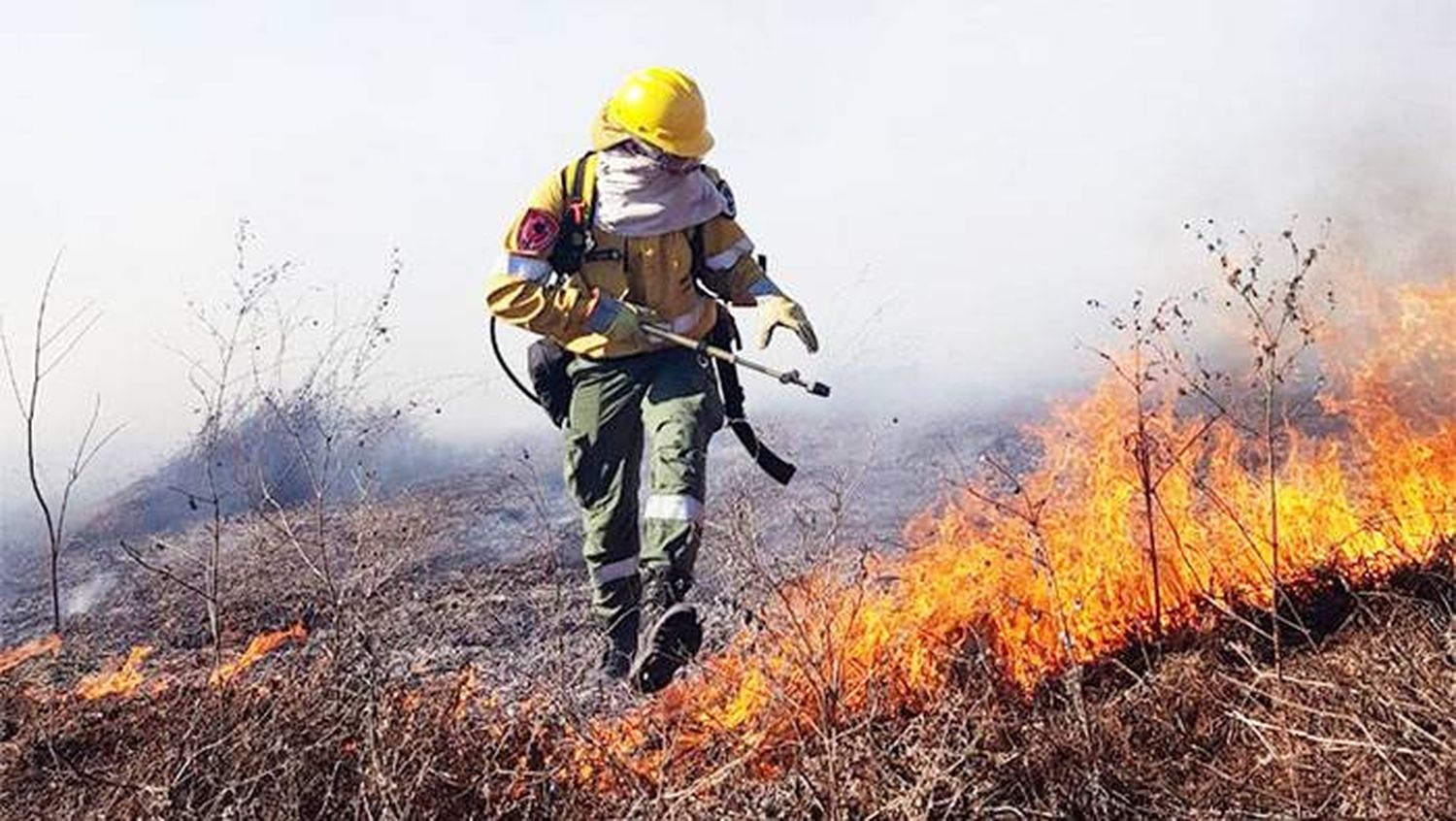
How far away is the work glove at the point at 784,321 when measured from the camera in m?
4.78

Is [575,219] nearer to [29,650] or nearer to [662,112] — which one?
[662,112]

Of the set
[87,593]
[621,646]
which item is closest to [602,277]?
[621,646]

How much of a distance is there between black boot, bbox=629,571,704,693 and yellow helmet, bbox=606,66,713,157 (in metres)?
1.65

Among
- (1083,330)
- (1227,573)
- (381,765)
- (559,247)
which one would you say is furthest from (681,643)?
(1083,330)

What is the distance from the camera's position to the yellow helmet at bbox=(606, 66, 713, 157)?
4.48 meters

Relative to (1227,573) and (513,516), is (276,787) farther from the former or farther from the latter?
(513,516)

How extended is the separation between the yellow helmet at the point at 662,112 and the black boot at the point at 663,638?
5.42 ft

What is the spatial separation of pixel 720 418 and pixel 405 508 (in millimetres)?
4441

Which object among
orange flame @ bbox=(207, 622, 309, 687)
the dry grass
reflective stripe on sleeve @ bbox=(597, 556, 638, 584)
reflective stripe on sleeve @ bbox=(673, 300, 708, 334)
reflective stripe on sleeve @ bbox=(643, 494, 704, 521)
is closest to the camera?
the dry grass

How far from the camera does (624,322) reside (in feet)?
14.9

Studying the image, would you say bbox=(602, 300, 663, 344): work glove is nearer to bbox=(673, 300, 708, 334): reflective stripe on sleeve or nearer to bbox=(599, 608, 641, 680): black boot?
bbox=(673, 300, 708, 334): reflective stripe on sleeve

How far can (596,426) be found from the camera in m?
4.86

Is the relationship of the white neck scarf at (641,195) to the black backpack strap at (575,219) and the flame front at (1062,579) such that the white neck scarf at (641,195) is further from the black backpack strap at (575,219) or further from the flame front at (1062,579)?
the flame front at (1062,579)

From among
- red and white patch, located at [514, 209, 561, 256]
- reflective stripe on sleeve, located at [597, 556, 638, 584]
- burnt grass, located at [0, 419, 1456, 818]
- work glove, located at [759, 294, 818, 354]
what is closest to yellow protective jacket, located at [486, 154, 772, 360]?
red and white patch, located at [514, 209, 561, 256]
